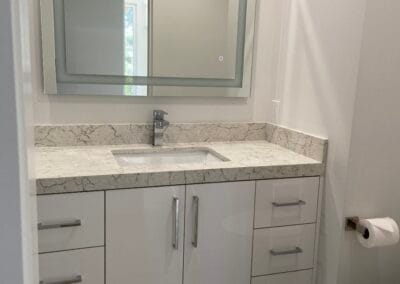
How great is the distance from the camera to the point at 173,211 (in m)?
1.42

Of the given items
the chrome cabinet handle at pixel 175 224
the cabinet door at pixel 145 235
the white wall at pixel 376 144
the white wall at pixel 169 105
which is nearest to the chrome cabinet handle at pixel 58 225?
the cabinet door at pixel 145 235

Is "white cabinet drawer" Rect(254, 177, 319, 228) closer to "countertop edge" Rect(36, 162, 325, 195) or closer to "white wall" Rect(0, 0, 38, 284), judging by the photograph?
"countertop edge" Rect(36, 162, 325, 195)

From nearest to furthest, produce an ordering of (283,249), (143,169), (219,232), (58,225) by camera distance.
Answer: (58,225) → (143,169) → (219,232) → (283,249)

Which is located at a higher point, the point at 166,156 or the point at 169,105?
the point at 169,105

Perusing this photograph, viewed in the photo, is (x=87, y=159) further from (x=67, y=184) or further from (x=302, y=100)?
(x=302, y=100)

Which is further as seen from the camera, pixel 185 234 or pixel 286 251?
pixel 286 251

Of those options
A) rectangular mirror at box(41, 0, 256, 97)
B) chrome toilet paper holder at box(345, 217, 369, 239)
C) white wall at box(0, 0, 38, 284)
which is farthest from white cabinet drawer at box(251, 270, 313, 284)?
white wall at box(0, 0, 38, 284)

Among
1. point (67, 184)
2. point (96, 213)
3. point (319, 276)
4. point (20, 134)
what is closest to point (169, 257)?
point (96, 213)

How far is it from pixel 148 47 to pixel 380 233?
1.19 meters

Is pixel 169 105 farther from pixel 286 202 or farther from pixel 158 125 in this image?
pixel 286 202

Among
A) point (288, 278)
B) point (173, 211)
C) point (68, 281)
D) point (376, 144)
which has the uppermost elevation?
point (376, 144)

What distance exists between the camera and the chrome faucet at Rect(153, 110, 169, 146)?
5.83 ft

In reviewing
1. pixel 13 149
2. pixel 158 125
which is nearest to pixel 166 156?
pixel 158 125

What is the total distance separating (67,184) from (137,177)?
8.9 inches
